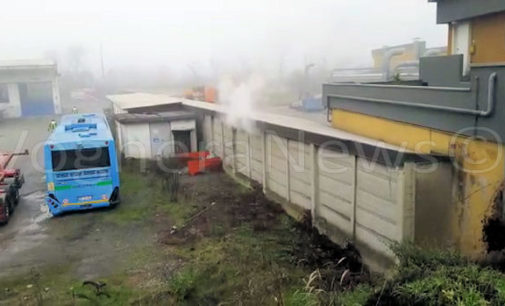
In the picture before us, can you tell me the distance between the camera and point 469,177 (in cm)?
816

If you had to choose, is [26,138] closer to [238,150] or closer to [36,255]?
[238,150]

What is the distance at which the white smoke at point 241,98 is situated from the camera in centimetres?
1750

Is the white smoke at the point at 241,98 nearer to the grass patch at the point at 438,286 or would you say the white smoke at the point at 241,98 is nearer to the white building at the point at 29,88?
the grass patch at the point at 438,286

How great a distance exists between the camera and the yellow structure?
25.2ft

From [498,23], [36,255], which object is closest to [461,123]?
[498,23]

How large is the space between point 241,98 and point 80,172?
8.30m

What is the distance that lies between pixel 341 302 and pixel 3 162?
15.0m

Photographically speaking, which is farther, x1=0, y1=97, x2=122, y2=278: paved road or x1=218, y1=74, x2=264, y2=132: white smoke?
x1=218, y1=74, x2=264, y2=132: white smoke

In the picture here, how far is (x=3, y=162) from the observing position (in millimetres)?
16953

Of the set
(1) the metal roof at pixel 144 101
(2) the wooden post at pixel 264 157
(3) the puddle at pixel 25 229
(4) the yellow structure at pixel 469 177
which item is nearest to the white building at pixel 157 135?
(1) the metal roof at pixel 144 101

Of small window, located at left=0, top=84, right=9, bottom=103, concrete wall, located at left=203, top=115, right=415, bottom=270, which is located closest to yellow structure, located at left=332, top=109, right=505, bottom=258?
concrete wall, located at left=203, top=115, right=415, bottom=270

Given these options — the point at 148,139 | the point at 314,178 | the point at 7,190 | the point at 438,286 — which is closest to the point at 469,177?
the point at 438,286

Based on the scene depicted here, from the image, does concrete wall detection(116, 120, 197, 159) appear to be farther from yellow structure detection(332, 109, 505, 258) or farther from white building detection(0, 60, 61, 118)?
white building detection(0, 60, 61, 118)

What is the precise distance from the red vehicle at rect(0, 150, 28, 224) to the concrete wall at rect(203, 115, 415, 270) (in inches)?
309
